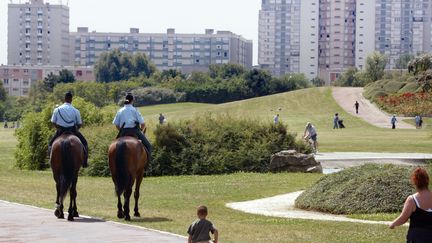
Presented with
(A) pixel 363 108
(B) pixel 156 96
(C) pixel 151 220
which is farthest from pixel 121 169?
(B) pixel 156 96

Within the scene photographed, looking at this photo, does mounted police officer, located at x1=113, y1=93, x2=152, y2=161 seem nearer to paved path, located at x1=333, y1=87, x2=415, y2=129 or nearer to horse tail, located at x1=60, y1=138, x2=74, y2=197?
→ horse tail, located at x1=60, y1=138, x2=74, y2=197

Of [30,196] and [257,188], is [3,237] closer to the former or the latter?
[30,196]

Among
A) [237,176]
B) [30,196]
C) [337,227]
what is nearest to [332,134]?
[237,176]

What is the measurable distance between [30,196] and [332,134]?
48291 mm

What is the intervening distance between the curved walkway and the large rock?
8587mm

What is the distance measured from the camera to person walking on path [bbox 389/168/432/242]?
11.1m

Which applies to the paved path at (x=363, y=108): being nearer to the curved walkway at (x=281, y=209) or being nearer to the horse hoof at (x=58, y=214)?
the curved walkway at (x=281, y=209)

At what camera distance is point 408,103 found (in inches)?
3605

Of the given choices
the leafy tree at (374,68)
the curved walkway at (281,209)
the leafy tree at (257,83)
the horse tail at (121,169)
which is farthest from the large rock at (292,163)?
the leafy tree at (374,68)

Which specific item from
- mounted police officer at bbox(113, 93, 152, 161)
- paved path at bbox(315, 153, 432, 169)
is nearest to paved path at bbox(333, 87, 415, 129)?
paved path at bbox(315, 153, 432, 169)

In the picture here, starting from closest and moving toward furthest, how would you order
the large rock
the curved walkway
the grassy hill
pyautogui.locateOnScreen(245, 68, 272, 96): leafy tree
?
the curved walkway → the large rock → the grassy hill → pyautogui.locateOnScreen(245, 68, 272, 96): leafy tree

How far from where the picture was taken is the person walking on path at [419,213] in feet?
36.3

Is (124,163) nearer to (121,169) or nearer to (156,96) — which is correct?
(121,169)

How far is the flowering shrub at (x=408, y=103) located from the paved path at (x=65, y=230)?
240ft
